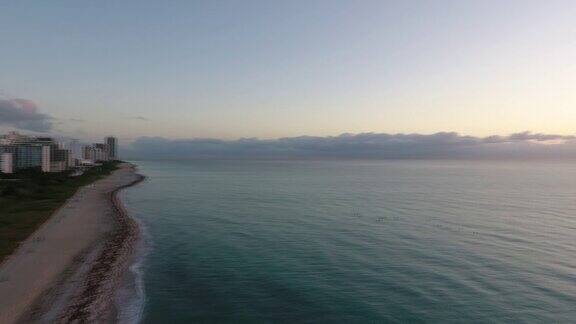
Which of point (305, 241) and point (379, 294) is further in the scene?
point (305, 241)

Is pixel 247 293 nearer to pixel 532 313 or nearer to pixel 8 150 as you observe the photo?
pixel 532 313

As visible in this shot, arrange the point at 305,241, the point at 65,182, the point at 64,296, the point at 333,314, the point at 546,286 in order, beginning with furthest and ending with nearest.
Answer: the point at 65,182 → the point at 305,241 → the point at 546,286 → the point at 64,296 → the point at 333,314

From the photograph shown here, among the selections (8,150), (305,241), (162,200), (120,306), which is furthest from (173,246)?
(8,150)

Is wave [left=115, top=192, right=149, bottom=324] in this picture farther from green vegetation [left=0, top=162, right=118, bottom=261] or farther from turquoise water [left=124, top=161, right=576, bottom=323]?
green vegetation [left=0, top=162, right=118, bottom=261]

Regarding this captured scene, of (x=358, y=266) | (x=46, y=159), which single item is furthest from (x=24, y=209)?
(x=46, y=159)

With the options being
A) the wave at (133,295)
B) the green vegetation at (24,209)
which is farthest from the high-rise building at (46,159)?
the wave at (133,295)

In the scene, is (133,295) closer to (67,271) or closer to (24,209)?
(67,271)

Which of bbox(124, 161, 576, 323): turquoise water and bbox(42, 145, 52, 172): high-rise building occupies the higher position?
bbox(42, 145, 52, 172): high-rise building

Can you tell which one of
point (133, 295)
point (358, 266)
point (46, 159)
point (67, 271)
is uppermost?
point (46, 159)

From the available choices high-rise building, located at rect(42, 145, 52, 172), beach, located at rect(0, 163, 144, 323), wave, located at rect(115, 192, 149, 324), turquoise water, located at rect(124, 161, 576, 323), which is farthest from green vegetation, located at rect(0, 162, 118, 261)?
high-rise building, located at rect(42, 145, 52, 172)
